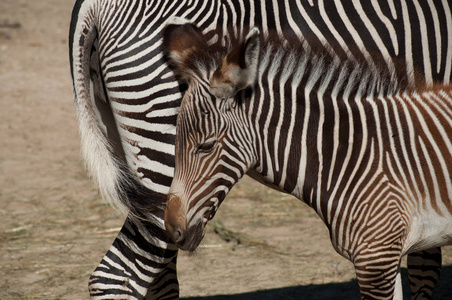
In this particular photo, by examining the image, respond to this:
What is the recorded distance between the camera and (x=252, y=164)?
10.6ft

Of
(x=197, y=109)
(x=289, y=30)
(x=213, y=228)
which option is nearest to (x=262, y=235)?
(x=213, y=228)

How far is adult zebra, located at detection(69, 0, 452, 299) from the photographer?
375cm

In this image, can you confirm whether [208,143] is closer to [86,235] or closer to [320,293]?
[320,293]

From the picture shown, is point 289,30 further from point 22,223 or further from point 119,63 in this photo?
point 22,223

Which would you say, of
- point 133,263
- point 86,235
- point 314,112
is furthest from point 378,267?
point 86,235

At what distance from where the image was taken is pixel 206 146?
309 cm

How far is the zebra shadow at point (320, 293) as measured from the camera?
5023 mm

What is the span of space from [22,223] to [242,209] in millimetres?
2367

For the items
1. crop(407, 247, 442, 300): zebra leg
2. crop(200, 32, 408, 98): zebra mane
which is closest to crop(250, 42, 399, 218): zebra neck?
crop(200, 32, 408, 98): zebra mane

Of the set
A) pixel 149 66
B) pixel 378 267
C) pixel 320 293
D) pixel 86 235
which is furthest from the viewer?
pixel 86 235

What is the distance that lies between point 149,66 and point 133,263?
121 centimetres

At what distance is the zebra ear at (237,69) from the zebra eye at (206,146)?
9.1 inches

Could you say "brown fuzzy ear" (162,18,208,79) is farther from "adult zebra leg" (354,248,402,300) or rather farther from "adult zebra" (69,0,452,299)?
"adult zebra leg" (354,248,402,300)

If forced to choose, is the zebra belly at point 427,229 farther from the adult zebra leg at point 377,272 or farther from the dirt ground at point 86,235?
the dirt ground at point 86,235
